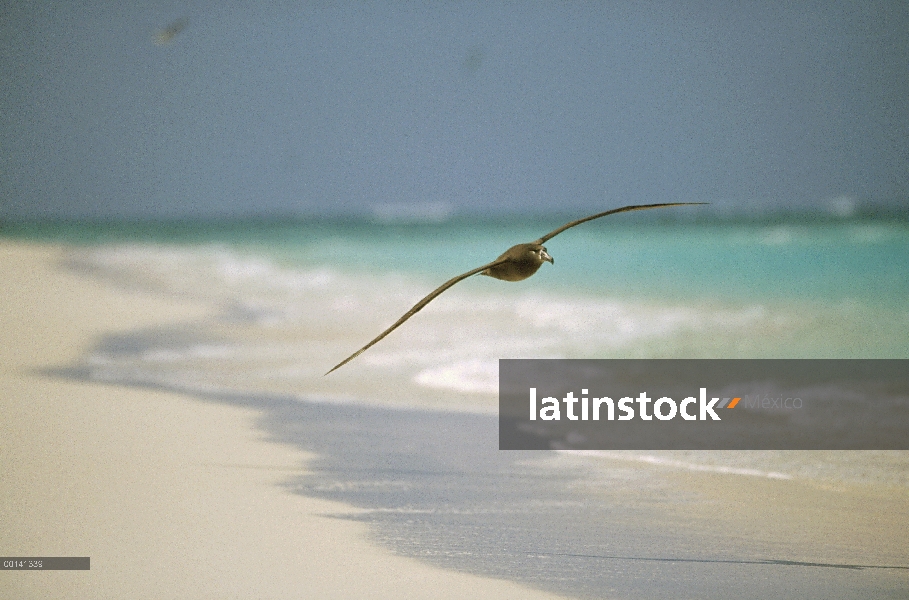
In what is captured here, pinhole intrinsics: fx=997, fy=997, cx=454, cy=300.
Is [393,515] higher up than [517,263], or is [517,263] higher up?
[517,263]

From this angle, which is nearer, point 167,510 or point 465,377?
point 167,510

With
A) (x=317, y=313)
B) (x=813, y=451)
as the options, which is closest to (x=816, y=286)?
(x=317, y=313)

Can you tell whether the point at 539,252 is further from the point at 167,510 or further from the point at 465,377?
the point at 465,377

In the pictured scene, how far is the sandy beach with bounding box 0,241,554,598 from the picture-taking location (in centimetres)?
336

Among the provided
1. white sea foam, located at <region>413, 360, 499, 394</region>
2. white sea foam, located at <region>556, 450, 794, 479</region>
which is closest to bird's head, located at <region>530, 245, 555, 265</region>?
white sea foam, located at <region>556, 450, 794, 479</region>

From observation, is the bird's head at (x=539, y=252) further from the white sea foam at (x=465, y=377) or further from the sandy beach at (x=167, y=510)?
the white sea foam at (x=465, y=377)

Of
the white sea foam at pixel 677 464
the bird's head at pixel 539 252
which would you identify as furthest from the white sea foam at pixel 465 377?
the bird's head at pixel 539 252

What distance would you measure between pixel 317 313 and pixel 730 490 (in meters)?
6.12

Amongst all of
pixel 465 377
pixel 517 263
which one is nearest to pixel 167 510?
pixel 517 263

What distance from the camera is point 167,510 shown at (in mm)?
3977

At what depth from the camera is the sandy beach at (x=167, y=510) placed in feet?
11.0

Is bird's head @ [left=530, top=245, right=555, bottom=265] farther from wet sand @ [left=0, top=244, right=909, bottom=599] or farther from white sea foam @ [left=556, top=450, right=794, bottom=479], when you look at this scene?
white sea foam @ [left=556, top=450, right=794, bottom=479]

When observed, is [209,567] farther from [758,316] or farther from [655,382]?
[758,316]

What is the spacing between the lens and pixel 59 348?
7230 millimetres
